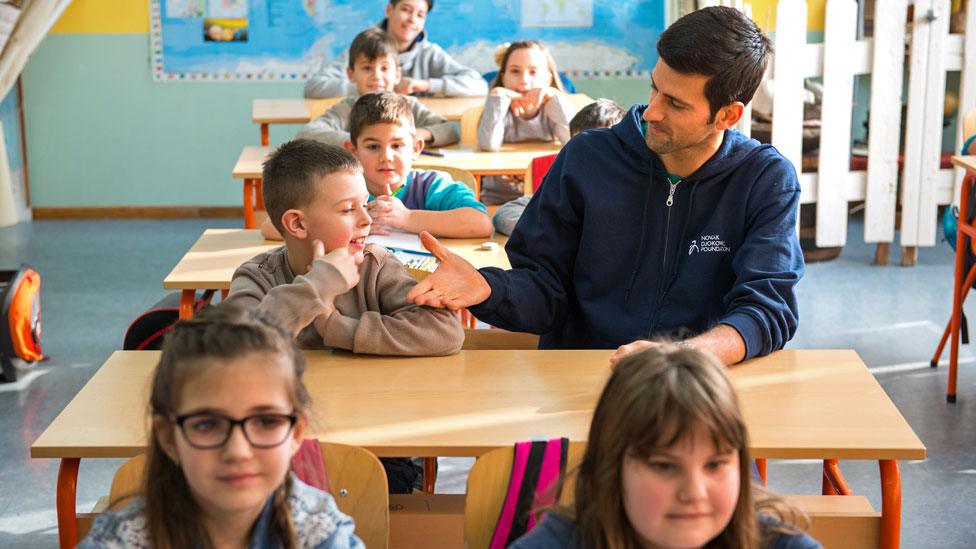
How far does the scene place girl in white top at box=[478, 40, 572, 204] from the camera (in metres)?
4.67

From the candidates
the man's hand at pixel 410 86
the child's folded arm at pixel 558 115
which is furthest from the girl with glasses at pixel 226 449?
the man's hand at pixel 410 86

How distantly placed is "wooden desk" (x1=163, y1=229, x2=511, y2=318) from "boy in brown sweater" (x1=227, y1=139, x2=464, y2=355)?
0.50 meters

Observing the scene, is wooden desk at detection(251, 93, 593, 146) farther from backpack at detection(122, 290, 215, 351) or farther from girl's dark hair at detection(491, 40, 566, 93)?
backpack at detection(122, 290, 215, 351)

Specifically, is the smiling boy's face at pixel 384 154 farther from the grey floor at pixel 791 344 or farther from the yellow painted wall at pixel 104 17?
the yellow painted wall at pixel 104 17

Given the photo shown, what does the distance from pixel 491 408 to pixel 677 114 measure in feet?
2.33

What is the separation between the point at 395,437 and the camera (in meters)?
1.85

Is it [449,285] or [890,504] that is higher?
[449,285]

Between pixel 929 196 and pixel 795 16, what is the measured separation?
1085 mm

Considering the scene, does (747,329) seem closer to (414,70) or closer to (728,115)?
(728,115)

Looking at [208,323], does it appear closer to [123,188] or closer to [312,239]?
[312,239]

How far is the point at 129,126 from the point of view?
6852mm

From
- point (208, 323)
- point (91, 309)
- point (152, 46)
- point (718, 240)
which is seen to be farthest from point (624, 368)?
point (152, 46)

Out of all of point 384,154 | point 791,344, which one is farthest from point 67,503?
point 791,344

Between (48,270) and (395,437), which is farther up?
(395,437)
